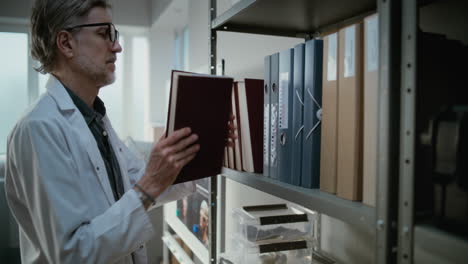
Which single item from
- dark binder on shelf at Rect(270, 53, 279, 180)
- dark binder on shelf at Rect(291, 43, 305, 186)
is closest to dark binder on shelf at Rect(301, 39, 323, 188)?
dark binder on shelf at Rect(291, 43, 305, 186)

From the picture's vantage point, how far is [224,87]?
98 centimetres

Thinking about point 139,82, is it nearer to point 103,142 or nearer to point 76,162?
point 103,142

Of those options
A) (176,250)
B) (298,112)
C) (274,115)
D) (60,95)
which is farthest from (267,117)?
(176,250)

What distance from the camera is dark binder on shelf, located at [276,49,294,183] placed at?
0.85 metres

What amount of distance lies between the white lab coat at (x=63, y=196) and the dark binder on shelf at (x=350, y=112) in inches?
23.3

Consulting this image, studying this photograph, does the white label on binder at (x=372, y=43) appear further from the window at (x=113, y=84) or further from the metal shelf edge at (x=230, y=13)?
the window at (x=113, y=84)

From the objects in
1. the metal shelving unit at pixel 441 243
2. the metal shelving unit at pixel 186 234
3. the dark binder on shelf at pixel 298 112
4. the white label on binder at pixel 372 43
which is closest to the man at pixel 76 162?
the dark binder on shelf at pixel 298 112

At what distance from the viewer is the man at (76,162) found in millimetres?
940

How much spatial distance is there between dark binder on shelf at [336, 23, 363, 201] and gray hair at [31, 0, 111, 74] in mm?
896

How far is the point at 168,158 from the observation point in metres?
0.98

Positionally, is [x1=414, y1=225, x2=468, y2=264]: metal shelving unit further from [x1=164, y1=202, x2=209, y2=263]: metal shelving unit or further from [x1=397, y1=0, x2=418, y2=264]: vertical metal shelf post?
[x1=164, y1=202, x2=209, y2=263]: metal shelving unit

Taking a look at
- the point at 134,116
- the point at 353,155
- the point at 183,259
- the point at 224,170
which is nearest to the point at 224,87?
the point at 224,170

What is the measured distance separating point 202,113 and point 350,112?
0.42 meters

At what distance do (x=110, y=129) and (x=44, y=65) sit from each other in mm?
320
